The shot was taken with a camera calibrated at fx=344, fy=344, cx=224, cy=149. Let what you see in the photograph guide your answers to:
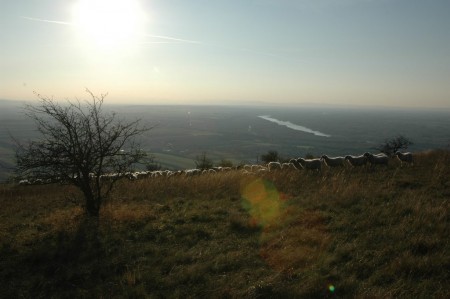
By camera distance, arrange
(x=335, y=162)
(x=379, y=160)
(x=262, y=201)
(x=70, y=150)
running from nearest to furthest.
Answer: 1. (x=70, y=150)
2. (x=262, y=201)
3. (x=379, y=160)
4. (x=335, y=162)

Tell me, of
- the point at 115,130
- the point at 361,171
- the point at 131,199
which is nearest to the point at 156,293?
the point at 115,130

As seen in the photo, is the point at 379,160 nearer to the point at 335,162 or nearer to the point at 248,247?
the point at 335,162

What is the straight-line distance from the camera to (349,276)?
5109mm

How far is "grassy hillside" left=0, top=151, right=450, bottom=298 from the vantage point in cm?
507

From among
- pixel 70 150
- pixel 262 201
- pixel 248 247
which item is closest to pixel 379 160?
pixel 262 201

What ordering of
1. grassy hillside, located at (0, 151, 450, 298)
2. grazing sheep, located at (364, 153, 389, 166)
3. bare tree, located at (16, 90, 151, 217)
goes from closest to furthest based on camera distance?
1. grassy hillside, located at (0, 151, 450, 298)
2. bare tree, located at (16, 90, 151, 217)
3. grazing sheep, located at (364, 153, 389, 166)

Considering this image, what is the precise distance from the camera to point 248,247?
6855 millimetres

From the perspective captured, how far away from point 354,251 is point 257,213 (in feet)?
11.7

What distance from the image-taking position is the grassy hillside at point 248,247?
5.07 metres

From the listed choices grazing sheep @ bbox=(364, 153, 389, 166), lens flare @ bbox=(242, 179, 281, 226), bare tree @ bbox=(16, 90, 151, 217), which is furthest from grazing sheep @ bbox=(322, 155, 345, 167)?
bare tree @ bbox=(16, 90, 151, 217)

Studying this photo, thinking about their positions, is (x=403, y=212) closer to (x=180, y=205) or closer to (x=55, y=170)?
(x=180, y=205)

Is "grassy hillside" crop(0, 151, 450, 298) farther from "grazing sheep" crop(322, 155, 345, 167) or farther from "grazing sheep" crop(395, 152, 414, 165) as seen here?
"grazing sheep" crop(322, 155, 345, 167)

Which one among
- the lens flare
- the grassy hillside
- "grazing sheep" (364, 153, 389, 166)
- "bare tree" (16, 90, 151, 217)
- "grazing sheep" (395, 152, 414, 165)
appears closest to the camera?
the grassy hillside

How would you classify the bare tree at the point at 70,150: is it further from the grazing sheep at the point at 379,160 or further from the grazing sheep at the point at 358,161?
the grazing sheep at the point at 379,160
